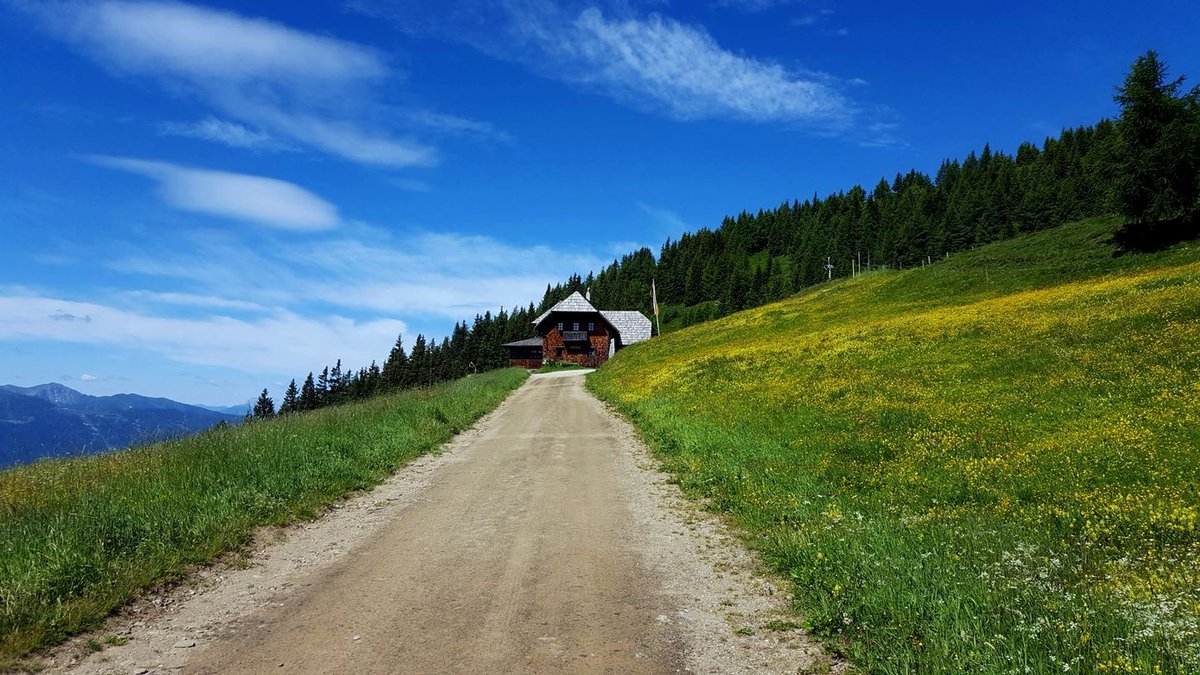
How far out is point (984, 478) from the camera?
10.4 meters

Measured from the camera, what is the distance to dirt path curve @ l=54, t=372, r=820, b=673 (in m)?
5.32

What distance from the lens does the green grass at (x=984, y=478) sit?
5227mm

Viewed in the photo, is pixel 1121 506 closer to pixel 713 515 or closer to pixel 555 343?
pixel 713 515

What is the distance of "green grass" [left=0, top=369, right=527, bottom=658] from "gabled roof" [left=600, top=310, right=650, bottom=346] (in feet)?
259

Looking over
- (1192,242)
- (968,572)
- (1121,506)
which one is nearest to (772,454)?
(1121,506)

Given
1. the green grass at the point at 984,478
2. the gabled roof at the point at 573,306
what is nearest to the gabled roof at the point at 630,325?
the gabled roof at the point at 573,306

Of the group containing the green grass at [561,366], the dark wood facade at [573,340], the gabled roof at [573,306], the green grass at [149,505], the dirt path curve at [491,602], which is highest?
the gabled roof at [573,306]

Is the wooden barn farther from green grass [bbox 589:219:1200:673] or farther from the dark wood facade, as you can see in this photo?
green grass [bbox 589:219:1200:673]

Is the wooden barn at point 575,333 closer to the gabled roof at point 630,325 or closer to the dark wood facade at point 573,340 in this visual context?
the dark wood facade at point 573,340

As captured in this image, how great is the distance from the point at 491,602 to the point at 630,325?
92.6m

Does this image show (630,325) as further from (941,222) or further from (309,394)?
(941,222)

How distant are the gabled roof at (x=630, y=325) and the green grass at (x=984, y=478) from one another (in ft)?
222

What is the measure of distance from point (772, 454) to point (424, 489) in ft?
25.7

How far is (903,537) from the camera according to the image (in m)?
7.84
